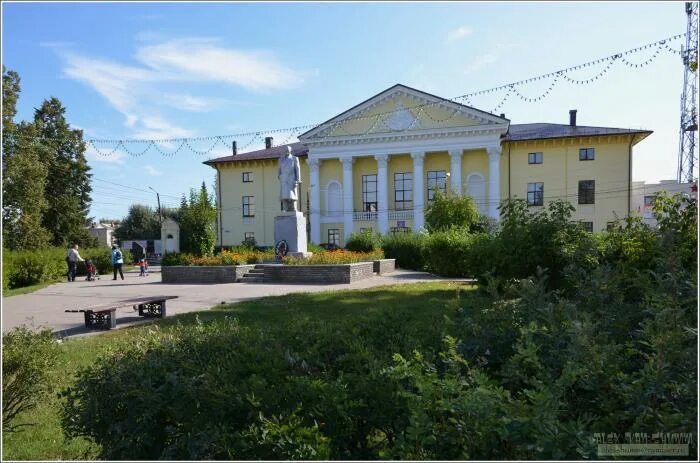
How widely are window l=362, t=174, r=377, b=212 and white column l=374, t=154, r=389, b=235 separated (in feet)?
6.13

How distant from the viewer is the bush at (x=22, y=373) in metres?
3.94

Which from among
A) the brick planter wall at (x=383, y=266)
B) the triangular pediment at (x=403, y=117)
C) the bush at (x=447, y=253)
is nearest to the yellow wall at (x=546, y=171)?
the triangular pediment at (x=403, y=117)

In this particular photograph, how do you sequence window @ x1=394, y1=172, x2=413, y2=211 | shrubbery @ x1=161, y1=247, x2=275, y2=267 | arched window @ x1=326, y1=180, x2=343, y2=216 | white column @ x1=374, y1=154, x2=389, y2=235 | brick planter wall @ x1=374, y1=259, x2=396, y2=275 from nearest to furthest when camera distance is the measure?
shrubbery @ x1=161, y1=247, x2=275, y2=267, brick planter wall @ x1=374, y1=259, x2=396, y2=275, white column @ x1=374, y1=154, x2=389, y2=235, window @ x1=394, y1=172, x2=413, y2=211, arched window @ x1=326, y1=180, x2=343, y2=216

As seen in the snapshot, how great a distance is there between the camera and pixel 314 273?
17.3 m

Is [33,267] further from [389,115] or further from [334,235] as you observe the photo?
[389,115]

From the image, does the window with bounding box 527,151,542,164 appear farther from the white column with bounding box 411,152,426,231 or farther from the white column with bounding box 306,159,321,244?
the white column with bounding box 306,159,321,244

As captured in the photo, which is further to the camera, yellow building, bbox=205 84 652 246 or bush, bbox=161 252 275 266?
yellow building, bbox=205 84 652 246

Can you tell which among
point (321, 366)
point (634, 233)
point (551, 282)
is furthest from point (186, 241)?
point (321, 366)

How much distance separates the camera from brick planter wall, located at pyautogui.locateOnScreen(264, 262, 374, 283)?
17.0 m

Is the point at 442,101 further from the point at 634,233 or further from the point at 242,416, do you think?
the point at 242,416

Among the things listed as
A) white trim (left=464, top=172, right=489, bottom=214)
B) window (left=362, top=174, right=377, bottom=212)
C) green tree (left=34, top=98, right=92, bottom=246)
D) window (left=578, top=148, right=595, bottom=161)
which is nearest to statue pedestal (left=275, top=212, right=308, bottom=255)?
white trim (left=464, top=172, right=489, bottom=214)

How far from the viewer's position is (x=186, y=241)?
2561 centimetres

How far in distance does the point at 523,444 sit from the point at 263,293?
12.3 meters

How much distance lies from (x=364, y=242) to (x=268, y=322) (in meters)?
21.2
